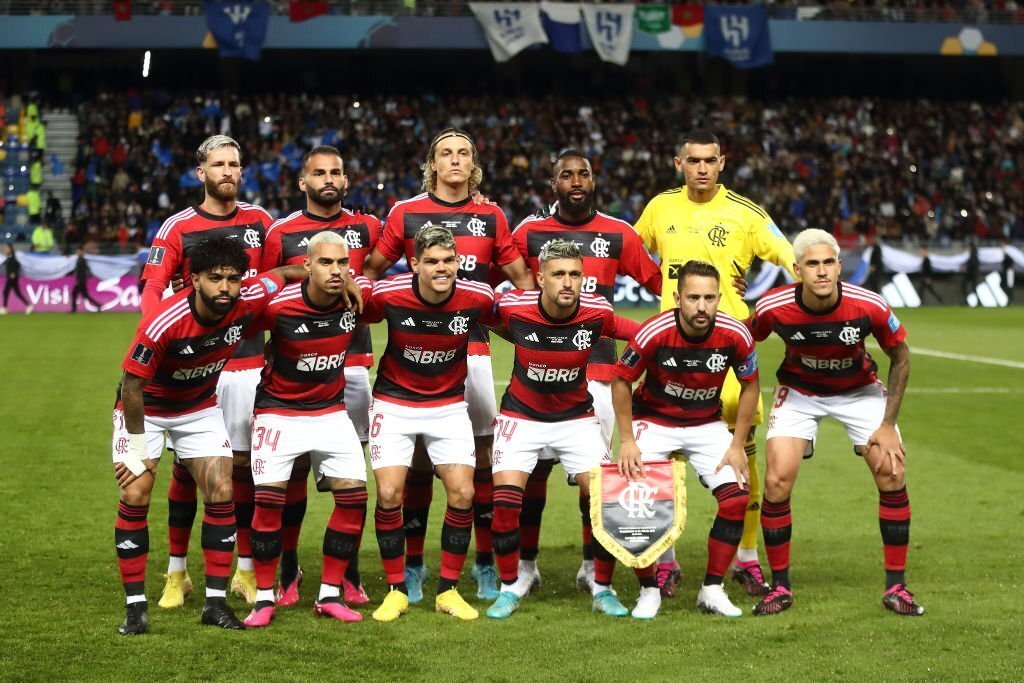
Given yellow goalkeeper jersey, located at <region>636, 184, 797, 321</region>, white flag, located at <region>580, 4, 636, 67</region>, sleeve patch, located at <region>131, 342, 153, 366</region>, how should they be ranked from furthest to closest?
white flag, located at <region>580, 4, 636, 67</region> < yellow goalkeeper jersey, located at <region>636, 184, 797, 321</region> < sleeve patch, located at <region>131, 342, 153, 366</region>

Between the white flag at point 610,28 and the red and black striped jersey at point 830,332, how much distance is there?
92.2 ft

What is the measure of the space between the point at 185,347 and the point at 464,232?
1824 millimetres

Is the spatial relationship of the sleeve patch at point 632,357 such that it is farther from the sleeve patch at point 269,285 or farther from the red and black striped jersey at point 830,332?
the sleeve patch at point 269,285

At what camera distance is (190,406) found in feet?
22.2

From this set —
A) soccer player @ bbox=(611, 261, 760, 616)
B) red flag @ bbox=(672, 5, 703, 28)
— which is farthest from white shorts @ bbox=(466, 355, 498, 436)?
red flag @ bbox=(672, 5, 703, 28)

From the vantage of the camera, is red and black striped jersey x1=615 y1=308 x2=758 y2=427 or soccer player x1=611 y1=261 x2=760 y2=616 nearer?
soccer player x1=611 y1=261 x2=760 y2=616

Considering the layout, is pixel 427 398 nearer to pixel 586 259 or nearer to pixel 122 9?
pixel 586 259

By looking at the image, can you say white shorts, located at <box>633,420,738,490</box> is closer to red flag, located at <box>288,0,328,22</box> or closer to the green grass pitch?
the green grass pitch

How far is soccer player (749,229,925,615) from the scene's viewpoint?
6.86 metres

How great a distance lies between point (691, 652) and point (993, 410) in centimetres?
923

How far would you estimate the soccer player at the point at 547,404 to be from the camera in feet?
22.9

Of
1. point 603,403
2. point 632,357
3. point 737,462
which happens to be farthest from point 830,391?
point 603,403

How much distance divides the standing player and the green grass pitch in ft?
1.45

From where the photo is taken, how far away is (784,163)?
3684 centimetres
